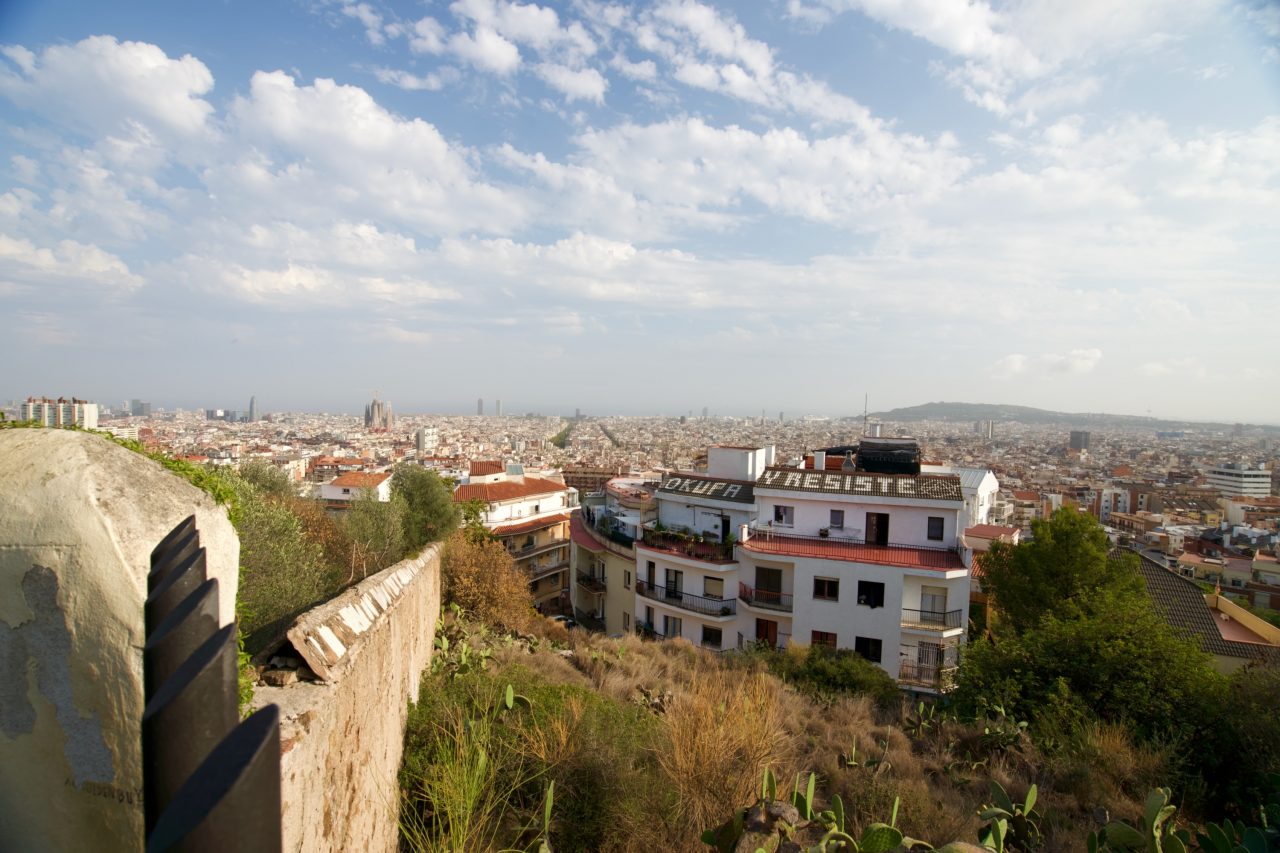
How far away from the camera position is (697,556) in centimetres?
2086

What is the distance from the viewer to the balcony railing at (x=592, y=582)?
1037 inches

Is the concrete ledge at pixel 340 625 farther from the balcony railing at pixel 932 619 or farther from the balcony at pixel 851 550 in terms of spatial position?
the balcony railing at pixel 932 619

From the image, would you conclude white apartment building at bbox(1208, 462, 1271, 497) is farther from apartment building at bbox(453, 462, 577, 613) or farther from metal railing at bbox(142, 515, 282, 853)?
metal railing at bbox(142, 515, 282, 853)

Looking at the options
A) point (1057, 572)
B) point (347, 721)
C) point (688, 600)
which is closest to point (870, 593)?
point (1057, 572)

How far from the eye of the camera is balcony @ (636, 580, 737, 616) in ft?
65.3

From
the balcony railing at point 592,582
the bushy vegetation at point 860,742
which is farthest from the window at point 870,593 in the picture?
the balcony railing at point 592,582

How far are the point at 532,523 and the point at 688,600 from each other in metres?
17.3

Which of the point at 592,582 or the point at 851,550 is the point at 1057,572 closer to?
the point at 851,550

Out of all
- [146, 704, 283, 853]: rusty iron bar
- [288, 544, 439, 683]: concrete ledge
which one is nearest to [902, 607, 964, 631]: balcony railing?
[288, 544, 439, 683]: concrete ledge

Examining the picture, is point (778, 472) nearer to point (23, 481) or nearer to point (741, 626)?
point (741, 626)

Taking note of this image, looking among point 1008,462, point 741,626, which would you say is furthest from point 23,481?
point 1008,462

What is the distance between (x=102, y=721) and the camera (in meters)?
2.12

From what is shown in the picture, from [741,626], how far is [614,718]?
46.7 feet

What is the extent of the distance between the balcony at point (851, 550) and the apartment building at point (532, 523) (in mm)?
15730
